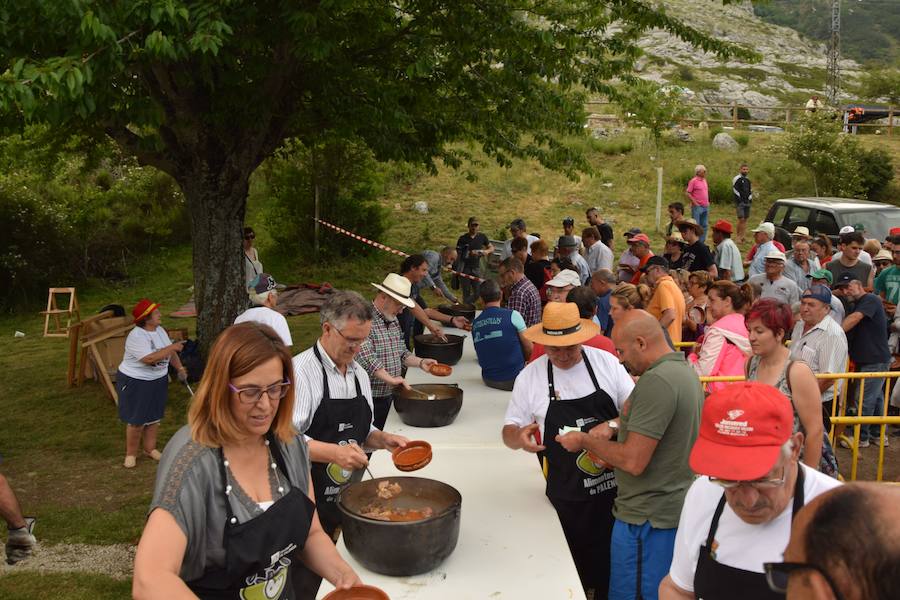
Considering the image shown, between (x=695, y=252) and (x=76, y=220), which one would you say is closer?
(x=695, y=252)

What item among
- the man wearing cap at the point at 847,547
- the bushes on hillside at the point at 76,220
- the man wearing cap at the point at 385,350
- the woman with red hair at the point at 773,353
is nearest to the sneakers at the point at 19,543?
the man wearing cap at the point at 385,350

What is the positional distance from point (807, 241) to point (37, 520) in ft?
28.1

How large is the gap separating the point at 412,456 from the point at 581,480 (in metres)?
0.86

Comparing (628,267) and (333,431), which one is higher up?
(333,431)

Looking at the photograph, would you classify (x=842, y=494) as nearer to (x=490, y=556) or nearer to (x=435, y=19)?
(x=490, y=556)

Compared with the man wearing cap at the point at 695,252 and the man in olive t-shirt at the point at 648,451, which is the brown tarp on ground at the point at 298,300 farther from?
the man in olive t-shirt at the point at 648,451

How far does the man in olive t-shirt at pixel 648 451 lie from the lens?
3426 mm

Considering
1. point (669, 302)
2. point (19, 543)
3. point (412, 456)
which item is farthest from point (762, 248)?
point (19, 543)

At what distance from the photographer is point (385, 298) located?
5777mm

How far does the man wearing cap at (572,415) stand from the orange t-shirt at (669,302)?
3062 millimetres

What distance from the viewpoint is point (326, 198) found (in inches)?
722

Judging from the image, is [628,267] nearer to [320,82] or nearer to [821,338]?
[821,338]

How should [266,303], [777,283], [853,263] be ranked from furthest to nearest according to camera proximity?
[853,263], [777,283], [266,303]

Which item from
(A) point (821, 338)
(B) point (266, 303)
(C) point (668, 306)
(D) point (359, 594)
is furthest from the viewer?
(C) point (668, 306)
